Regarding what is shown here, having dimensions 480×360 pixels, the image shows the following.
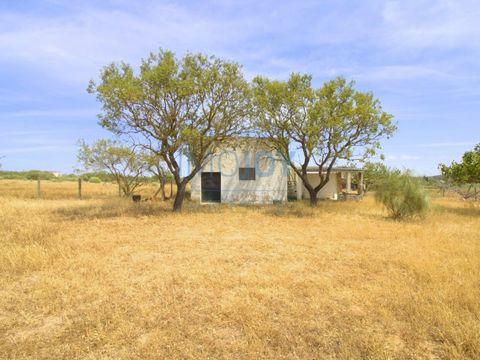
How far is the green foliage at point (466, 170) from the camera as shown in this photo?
15547 mm

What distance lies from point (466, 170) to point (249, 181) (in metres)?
11.8

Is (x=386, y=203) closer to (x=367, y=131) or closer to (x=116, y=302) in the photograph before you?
(x=367, y=131)

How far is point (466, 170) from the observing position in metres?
16.0

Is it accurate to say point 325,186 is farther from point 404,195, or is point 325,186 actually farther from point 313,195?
point 404,195

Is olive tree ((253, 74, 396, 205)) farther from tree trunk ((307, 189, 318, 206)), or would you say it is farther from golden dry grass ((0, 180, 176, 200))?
golden dry grass ((0, 180, 176, 200))

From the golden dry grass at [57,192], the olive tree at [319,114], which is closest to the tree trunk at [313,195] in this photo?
the olive tree at [319,114]

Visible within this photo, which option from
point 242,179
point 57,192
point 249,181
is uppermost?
point 242,179

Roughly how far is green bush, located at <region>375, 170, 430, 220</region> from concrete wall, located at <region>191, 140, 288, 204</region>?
7.51 m

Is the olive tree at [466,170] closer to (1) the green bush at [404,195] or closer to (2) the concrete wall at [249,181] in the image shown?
(1) the green bush at [404,195]

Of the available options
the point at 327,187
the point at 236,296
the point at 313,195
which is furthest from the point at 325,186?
the point at 236,296

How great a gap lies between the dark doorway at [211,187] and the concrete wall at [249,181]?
318mm

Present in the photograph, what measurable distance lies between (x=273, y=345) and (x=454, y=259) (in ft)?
17.3

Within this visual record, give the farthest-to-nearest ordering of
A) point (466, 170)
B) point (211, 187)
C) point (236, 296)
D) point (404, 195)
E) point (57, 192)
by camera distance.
→ 1. point (57, 192)
2. point (211, 187)
3. point (466, 170)
4. point (404, 195)
5. point (236, 296)

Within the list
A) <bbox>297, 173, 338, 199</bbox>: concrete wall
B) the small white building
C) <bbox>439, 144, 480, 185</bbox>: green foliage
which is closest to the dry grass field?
<bbox>439, 144, 480, 185</bbox>: green foliage
